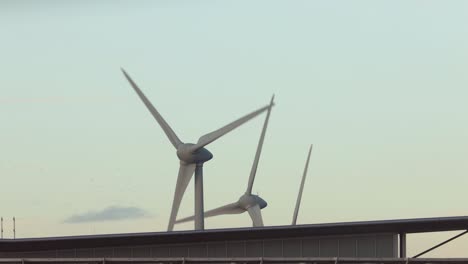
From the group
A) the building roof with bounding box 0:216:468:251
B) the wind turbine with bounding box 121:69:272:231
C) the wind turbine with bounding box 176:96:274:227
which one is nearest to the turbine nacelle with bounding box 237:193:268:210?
the wind turbine with bounding box 176:96:274:227

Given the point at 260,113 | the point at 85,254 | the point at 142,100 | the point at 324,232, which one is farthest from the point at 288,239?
the point at 142,100

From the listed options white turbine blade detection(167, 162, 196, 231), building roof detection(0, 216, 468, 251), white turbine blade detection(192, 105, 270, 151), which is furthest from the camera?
white turbine blade detection(167, 162, 196, 231)

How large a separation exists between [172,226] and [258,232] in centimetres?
2180

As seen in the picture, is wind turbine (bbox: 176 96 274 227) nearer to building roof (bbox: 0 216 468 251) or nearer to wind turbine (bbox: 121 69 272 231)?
wind turbine (bbox: 121 69 272 231)

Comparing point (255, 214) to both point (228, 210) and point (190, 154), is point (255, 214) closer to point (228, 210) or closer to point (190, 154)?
point (228, 210)

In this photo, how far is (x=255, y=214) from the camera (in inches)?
4779

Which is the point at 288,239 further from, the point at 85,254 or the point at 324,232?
the point at 85,254

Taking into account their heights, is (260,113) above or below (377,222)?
above

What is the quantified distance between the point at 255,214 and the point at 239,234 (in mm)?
43694

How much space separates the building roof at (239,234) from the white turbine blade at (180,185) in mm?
19525

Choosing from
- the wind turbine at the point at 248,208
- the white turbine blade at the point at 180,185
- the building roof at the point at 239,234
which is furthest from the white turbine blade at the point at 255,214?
the building roof at the point at 239,234

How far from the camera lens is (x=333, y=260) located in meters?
55.7

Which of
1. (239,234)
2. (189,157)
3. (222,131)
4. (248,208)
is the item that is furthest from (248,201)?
(239,234)

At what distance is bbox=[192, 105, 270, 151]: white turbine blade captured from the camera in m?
96.5
